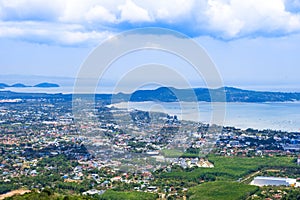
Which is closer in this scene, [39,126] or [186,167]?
[186,167]

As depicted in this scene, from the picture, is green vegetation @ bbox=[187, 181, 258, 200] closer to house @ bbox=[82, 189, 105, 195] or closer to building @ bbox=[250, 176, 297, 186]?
building @ bbox=[250, 176, 297, 186]

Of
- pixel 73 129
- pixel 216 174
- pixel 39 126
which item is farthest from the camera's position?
pixel 39 126

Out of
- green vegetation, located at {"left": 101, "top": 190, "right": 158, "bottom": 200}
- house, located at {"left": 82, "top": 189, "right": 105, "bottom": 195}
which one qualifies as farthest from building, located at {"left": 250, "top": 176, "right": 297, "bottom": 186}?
house, located at {"left": 82, "top": 189, "right": 105, "bottom": 195}

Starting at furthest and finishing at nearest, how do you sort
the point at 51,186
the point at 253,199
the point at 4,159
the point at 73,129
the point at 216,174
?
the point at 73,129
the point at 4,159
the point at 216,174
the point at 51,186
the point at 253,199

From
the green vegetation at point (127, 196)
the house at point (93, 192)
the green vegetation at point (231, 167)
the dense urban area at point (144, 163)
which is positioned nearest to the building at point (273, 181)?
the dense urban area at point (144, 163)

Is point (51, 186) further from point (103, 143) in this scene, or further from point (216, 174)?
point (216, 174)

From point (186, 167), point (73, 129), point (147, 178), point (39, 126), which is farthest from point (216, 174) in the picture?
point (39, 126)
